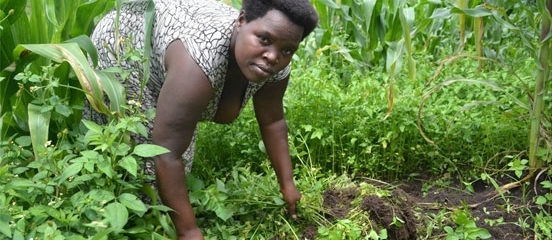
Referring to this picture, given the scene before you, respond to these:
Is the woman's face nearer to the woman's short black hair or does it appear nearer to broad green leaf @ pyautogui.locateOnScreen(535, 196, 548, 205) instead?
the woman's short black hair

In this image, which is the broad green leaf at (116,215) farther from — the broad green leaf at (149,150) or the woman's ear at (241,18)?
the woman's ear at (241,18)

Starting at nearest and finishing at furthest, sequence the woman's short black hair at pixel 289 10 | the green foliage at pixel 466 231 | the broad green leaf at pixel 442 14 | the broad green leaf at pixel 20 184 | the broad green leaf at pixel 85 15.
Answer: the broad green leaf at pixel 20 184
the woman's short black hair at pixel 289 10
the green foliage at pixel 466 231
the broad green leaf at pixel 85 15
the broad green leaf at pixel 442 14

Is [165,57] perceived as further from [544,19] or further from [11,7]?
[544,19]

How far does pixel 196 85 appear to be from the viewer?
2.53 meters

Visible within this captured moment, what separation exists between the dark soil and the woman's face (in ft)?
2.70

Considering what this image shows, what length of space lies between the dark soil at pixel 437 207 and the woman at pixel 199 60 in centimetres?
60

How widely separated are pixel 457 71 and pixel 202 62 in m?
2.43

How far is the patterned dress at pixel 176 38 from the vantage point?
8.56 ft

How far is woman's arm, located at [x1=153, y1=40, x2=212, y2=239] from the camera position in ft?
8.29

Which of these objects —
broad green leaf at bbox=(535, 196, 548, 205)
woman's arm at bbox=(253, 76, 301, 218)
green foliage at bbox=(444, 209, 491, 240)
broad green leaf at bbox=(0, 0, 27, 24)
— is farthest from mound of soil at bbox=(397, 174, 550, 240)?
broad green leaf at bbox=(0, 0, 27, 24)

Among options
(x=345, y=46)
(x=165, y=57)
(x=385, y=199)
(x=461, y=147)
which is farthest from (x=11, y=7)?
(x=345, y=46)

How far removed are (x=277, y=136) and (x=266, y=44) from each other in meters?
0.66

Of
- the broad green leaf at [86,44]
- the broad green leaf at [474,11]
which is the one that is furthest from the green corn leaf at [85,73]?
the broad green leaf at [474,11]

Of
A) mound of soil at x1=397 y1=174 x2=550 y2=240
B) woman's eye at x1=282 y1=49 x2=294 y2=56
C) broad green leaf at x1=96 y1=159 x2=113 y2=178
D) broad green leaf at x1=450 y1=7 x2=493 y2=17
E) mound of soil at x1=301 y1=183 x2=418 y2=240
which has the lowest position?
mound of soil at x1=397 y1=174 x2=550 y2=240
